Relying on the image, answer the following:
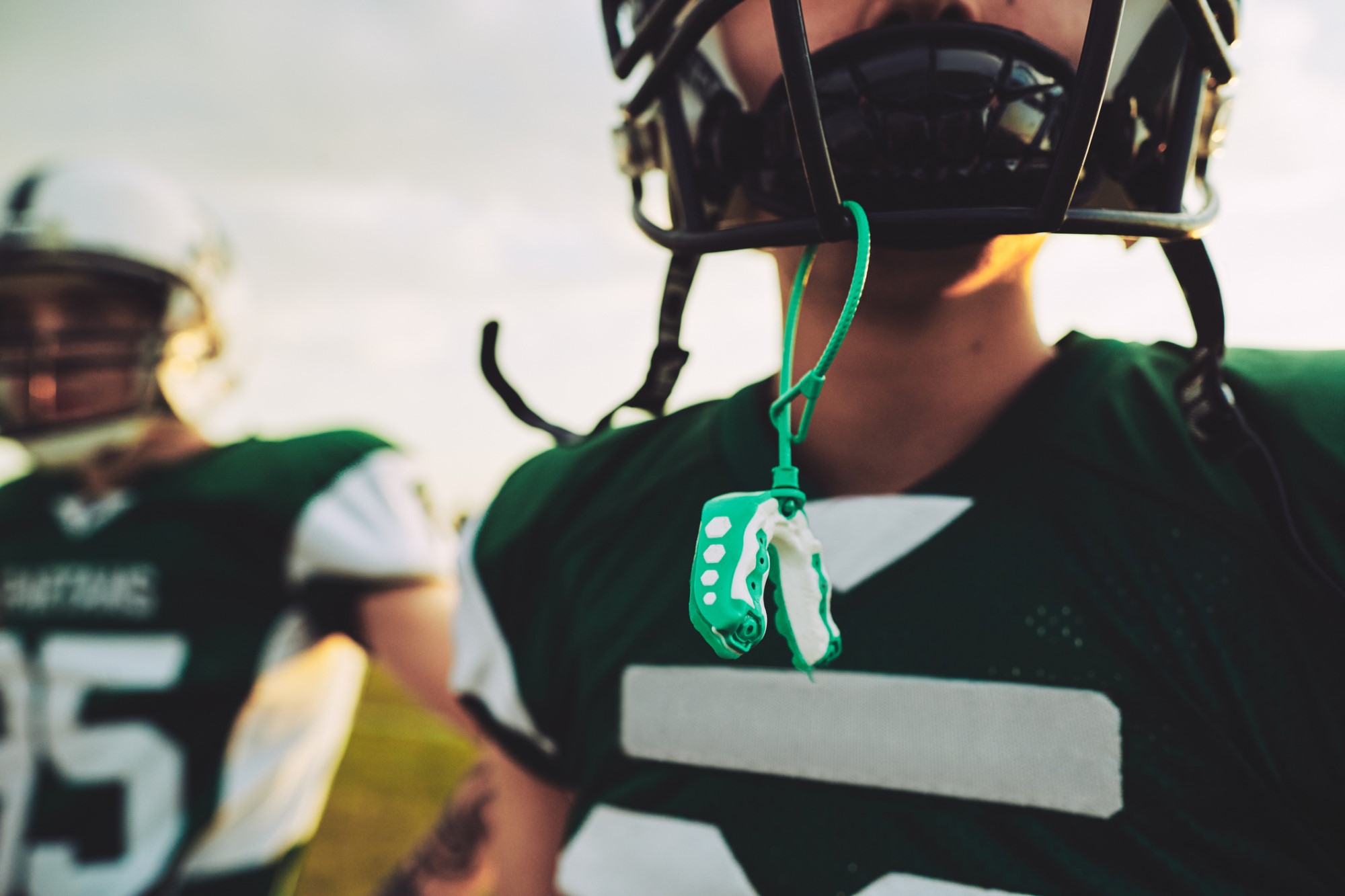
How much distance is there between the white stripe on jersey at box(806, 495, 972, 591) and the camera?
791 millimetres

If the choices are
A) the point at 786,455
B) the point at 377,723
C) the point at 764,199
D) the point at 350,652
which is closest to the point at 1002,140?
the point at 764,199

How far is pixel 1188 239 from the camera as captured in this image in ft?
2.64

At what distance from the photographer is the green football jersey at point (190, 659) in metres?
1.57

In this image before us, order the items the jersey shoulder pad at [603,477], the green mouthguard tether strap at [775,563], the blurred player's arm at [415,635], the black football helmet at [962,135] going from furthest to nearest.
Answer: the blurred player's arm at [415,635]
the jersey shoulder pad at [603,477]
the black football helmet at [962,135]
the green mouthguard tether strap at [775,563]

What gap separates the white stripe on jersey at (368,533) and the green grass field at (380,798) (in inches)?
94.7

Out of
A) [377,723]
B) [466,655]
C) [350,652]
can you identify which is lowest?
[377,723]

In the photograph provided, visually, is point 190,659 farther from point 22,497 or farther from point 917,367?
point 917,367

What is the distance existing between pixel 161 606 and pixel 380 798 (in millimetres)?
3442

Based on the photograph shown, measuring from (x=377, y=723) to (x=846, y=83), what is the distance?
6722 millimetres

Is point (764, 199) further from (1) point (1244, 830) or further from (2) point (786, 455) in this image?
(1) point (1244, 830)

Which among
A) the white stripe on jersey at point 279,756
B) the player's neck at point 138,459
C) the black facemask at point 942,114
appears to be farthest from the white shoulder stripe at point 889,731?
the player's neck at point 138,459

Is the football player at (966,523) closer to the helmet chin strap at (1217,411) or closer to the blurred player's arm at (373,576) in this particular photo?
the helmet chin strap at (1217,411)

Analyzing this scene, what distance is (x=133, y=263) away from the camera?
2066 mm

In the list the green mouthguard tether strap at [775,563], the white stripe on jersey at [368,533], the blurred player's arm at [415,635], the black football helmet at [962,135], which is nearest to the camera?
the green mouthguard tether strap at [775,563]
